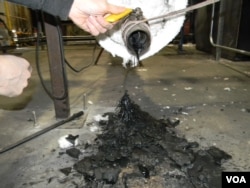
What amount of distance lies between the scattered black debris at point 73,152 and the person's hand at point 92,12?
1.59 feet

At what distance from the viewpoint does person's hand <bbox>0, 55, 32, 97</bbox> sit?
24.0 inches

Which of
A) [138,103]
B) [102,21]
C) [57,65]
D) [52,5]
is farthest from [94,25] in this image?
[138,103]

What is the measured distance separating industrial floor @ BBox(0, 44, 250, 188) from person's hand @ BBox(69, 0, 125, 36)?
52cm

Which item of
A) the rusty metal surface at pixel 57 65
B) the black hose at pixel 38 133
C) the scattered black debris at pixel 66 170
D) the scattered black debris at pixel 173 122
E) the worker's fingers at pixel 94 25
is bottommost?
the scattered black debris at pixel 66 170

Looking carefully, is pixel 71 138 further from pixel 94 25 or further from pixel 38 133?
pixel 94 25

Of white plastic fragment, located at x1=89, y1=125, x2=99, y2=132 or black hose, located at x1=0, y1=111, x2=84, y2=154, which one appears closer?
black hose, located at x1=0, y1=111, x2=84, y2=154

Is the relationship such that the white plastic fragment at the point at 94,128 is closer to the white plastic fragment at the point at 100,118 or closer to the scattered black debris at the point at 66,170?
the white plastic fragment at the point at 100,118

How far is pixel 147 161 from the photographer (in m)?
0.91

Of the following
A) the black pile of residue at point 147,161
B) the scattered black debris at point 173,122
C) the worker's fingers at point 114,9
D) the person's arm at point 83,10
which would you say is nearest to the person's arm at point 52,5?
the person's arm at point 83,10

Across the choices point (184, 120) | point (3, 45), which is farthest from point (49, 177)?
point (3, 45)

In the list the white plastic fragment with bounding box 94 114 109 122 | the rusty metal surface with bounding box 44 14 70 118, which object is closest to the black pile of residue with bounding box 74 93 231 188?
the white plastic fragment with bounding box 94 114 109 122

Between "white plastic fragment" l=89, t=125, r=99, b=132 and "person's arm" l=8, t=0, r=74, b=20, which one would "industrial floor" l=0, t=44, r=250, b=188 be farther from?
"person's arm" l=8, t=0, r=74, b=20

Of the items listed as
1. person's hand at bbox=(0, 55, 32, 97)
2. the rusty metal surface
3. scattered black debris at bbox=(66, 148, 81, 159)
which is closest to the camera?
person's hand at bbox=(0, 55, 32, 97)

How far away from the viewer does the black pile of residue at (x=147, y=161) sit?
32.0 inches
